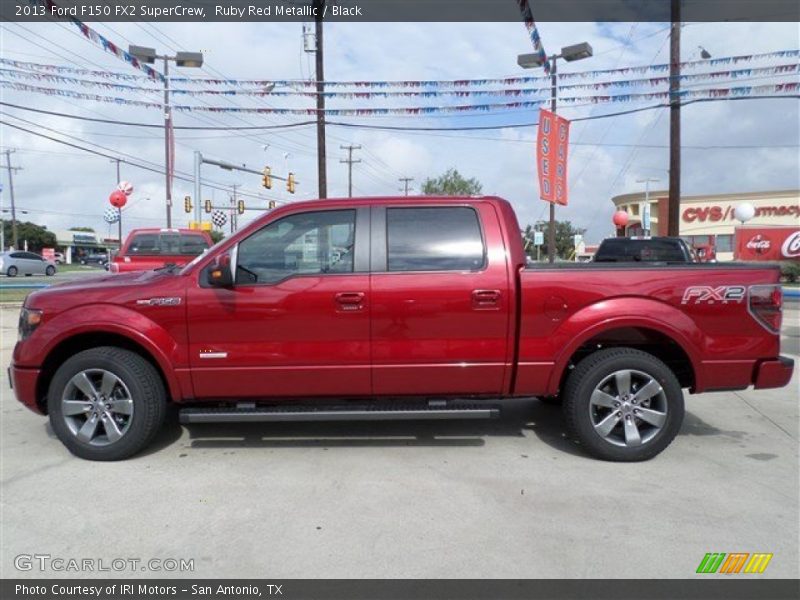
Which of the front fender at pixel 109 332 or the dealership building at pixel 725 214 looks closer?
the front fender at pixel 109 332

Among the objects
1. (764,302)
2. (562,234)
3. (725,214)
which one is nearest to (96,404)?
(764,302)

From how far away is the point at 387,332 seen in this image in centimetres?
421

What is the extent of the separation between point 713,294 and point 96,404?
4516mm

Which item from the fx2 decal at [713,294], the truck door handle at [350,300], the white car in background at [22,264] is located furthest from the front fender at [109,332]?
the white car in background at [22,264]

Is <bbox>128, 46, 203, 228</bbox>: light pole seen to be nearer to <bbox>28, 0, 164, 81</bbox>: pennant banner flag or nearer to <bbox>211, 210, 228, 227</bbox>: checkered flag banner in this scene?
<bbox>28, 0, 164, 81</bbox>: pennant banner flag

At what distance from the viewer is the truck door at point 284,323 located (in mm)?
4195

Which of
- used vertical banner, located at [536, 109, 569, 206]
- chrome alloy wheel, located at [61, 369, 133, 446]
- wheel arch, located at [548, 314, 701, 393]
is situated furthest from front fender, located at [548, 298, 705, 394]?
used vertical banner, located at [536, 109, 569, 206]

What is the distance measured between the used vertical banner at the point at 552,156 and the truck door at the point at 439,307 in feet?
39.0

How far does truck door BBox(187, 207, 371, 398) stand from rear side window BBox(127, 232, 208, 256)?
9.39 metres

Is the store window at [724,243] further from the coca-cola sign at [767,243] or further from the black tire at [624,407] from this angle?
the black tire at [624,407]

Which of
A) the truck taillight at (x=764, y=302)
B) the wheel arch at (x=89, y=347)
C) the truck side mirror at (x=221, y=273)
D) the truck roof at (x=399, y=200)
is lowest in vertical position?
the wheel arch at (x=89, y=347)

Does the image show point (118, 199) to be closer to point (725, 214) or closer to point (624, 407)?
point (624, 407)

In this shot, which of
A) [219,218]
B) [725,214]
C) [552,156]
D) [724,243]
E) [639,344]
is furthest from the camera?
[219,218]
